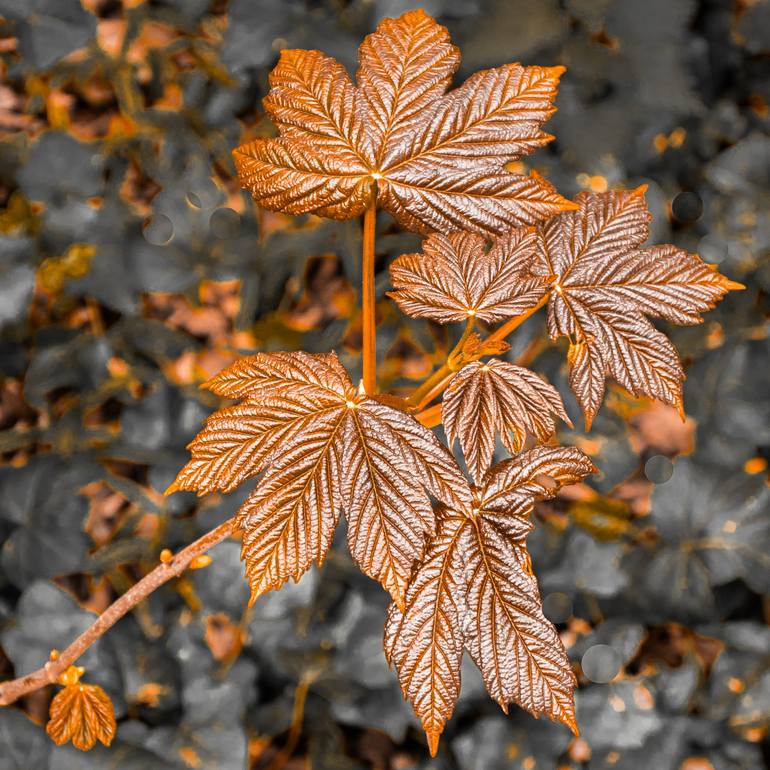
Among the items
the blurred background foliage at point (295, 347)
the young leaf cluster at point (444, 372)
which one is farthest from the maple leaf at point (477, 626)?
the blurred background foliage at point (295, 347)

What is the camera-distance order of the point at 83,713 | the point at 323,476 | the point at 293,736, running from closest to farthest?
1. the point at 323,476
2. the point at 83,713
3. the point at 293,736

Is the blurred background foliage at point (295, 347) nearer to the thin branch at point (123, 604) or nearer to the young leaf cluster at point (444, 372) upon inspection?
the thin branch at point (123, 604)

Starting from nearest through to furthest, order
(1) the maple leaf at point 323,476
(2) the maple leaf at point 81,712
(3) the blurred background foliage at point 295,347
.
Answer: (1) the maple leaf at point 323,476 < (2) the maple leaf at point 81,712 < (3) the blurred background foliage at point 295,347

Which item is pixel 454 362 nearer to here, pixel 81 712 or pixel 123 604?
pixel 123 604

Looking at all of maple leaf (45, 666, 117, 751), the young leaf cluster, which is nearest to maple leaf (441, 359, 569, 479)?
the young leaf cluster

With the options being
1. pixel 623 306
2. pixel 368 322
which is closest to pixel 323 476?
pixel 368 322

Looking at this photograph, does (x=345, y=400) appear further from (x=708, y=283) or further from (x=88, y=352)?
(x=88, y=352)
